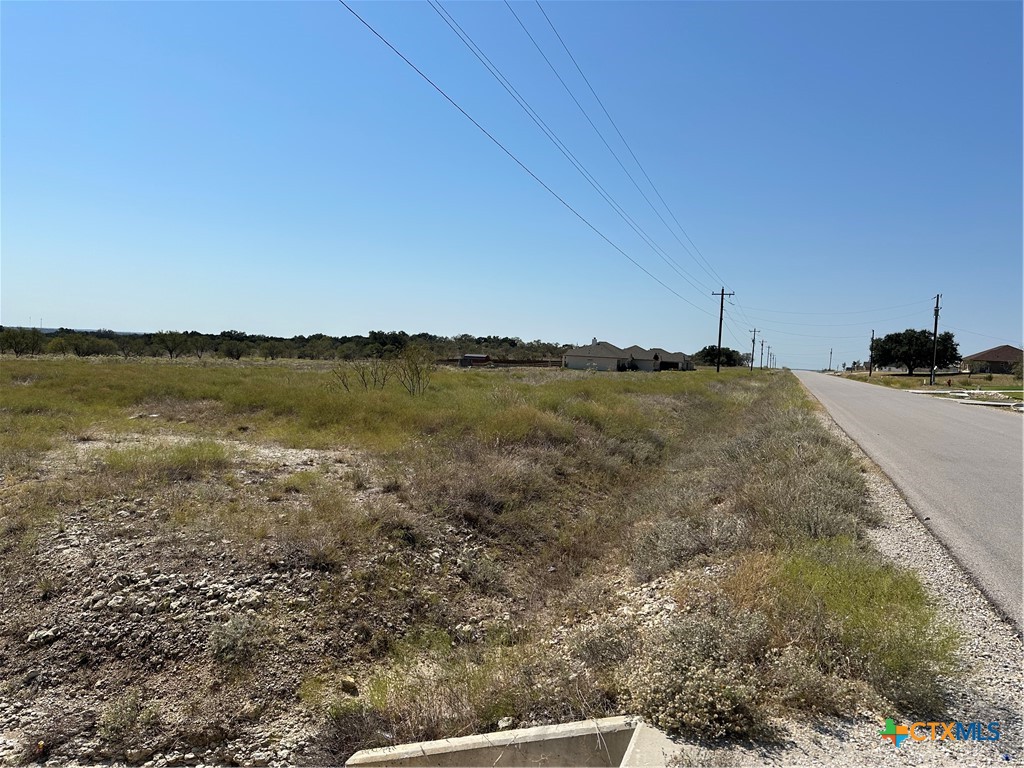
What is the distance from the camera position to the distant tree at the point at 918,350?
9194cm

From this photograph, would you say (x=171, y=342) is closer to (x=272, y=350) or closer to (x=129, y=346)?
(x=129, y=346)

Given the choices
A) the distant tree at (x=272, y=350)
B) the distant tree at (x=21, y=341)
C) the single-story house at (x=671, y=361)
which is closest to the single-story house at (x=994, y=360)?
the single-story house at (x=671, y=361)

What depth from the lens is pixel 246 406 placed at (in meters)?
19.4

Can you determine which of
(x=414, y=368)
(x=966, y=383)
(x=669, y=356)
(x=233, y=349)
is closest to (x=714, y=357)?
(x=669, y=356)

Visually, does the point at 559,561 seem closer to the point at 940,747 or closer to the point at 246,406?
the point at 940,747

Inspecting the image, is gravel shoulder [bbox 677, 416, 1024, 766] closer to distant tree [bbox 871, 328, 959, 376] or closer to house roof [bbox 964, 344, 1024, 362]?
distant tree [bbox 871, 328, 959, 376]

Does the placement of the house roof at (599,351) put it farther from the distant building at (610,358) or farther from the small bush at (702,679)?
the small bush at (702,679)

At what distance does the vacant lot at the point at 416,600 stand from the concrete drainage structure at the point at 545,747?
8.5 inches

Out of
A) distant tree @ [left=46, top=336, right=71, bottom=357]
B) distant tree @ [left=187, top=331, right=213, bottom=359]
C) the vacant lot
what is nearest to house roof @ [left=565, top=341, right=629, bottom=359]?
distant tree @ [left=187, top=331, right=213, bottom=359]

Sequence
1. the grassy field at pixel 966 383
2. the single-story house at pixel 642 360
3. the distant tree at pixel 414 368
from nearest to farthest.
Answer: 1. the distant tree at pixel 414 368
2. the grassy field at pixel 966 383
3. the single-story house at pixel 642 360

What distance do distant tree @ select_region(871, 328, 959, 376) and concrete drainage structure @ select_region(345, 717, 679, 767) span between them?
4239 inches

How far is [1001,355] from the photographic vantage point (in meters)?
100

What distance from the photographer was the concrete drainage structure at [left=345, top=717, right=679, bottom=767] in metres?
3.30

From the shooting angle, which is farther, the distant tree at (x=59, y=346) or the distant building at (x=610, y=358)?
the distant building at (x=610, y=358)
